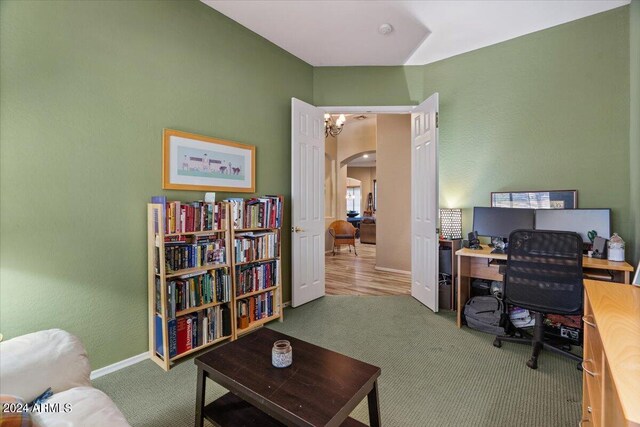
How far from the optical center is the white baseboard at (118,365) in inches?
83.1

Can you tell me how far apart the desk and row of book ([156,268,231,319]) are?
2.22 meters

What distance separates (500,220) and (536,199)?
423mm

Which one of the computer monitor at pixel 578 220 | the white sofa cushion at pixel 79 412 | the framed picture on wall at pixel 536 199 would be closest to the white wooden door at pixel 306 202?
the framed picture on wall at pixel 536 199

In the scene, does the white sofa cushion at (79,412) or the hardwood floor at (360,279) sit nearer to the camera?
the white sofa cushion at (79,412)

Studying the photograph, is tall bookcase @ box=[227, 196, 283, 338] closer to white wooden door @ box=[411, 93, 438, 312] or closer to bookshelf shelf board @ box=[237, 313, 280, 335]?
bookshelf shelf board @ box=[237, 313, 280, 335]

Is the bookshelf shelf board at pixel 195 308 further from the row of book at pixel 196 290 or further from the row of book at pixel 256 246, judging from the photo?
the row of book at pixel 256 246

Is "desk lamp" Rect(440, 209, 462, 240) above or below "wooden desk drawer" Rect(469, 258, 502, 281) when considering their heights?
above

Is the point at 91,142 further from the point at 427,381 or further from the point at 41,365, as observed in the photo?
the point at 427,381

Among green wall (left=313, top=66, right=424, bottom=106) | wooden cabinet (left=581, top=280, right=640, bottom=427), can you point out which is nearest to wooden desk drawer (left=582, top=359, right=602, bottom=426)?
wooden cabinet (left=581, top=280, right=640, bottom=427)

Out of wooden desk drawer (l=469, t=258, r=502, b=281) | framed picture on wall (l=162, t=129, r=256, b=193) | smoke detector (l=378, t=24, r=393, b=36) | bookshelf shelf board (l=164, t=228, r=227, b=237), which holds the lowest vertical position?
wooden desk drawer (l=469, t=258, r=502, b=281)

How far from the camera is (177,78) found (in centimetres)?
254

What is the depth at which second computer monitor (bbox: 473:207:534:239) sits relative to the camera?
9.87 ft

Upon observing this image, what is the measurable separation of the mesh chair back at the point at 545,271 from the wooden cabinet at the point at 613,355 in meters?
0.64

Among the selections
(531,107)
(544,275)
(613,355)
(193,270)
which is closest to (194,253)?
(193,270)
